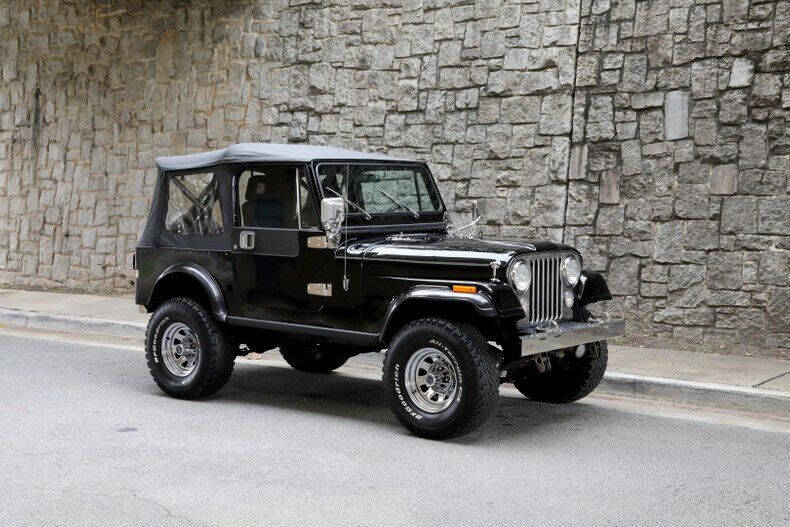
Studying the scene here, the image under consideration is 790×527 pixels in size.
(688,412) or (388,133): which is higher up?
(388,133)

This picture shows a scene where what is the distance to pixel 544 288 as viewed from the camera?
6.98 metres

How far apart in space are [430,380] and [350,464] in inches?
39.0

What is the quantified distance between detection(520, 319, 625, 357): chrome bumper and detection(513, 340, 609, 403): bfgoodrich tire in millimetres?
385

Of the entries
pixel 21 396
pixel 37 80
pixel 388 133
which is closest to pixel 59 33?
pixel 37 80

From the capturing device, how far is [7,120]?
17.9 meters

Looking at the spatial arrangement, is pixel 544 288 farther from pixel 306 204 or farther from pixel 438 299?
pixel 306 204

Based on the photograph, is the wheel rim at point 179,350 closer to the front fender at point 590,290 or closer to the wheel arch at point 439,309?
the wheel arch at point 439,309

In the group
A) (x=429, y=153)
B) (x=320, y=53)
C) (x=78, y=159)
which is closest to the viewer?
(x=429, y=153)

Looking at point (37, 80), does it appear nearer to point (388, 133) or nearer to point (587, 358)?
point (388, 133)

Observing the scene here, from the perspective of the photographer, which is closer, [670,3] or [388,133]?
[670,3]

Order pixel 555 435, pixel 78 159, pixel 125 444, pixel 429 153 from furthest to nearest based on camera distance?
pixel 78 159, pixel 429 153, pixel 555 435, pixel 125 444

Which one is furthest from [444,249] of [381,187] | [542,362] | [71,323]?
[71,323]

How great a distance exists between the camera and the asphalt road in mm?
5035

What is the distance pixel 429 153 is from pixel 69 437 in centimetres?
720
